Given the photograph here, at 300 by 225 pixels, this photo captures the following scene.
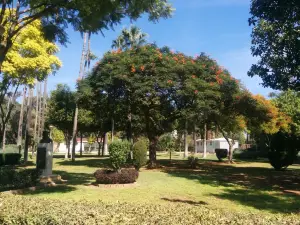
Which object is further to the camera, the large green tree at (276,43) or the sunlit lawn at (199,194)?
the large green tree at (276,43)

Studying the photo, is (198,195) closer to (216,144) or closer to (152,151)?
(152,151)

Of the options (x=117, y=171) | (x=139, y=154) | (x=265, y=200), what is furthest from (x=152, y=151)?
(x=265, y=200)

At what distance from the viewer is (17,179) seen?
39.8 feet

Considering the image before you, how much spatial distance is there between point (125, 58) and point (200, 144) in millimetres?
52005

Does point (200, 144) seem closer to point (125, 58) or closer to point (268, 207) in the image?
point (125, 58)

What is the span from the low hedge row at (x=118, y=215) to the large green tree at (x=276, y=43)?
946cm

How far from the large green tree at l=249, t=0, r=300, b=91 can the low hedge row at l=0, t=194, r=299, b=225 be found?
9.46 meters

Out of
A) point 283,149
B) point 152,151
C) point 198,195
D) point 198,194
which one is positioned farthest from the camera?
point 152,151

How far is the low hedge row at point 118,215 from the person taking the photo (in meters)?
4.50

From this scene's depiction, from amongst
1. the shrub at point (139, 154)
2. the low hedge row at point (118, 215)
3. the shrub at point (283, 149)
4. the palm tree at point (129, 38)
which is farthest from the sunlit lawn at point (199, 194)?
the palm tree at point (129, 38)

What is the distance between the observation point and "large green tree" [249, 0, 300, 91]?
39.9 feet

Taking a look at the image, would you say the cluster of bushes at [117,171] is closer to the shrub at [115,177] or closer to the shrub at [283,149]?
the shrub at [115,177]

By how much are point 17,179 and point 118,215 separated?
884cm

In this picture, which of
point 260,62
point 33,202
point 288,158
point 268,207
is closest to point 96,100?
point 260,62
